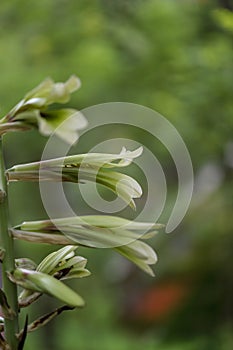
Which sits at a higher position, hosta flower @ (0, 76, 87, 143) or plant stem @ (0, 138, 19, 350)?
hosta flower @ (0, 76, 87, 143)

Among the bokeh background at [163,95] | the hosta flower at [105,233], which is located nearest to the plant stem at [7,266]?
the hosta flower at [105,233]

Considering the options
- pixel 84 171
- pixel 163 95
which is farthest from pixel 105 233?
pixel 163 95

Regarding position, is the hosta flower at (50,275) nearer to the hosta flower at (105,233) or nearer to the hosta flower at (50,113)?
the hosta flower at (105,233)

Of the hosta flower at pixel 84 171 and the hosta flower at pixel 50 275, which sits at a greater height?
the hosta flower at pixel 84 171

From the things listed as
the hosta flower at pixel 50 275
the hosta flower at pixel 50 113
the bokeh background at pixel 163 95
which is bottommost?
the bokeh background at pixel 163 95

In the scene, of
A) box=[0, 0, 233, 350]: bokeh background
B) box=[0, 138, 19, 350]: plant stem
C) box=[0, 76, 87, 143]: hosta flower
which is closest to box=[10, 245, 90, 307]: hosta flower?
box=[0, 138, 19, 350]: plant stem

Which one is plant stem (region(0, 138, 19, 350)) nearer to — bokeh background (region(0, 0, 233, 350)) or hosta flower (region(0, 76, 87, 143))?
hosta flower (region(0, 76, 87, 143))

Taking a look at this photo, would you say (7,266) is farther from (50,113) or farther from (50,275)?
(50,113)
